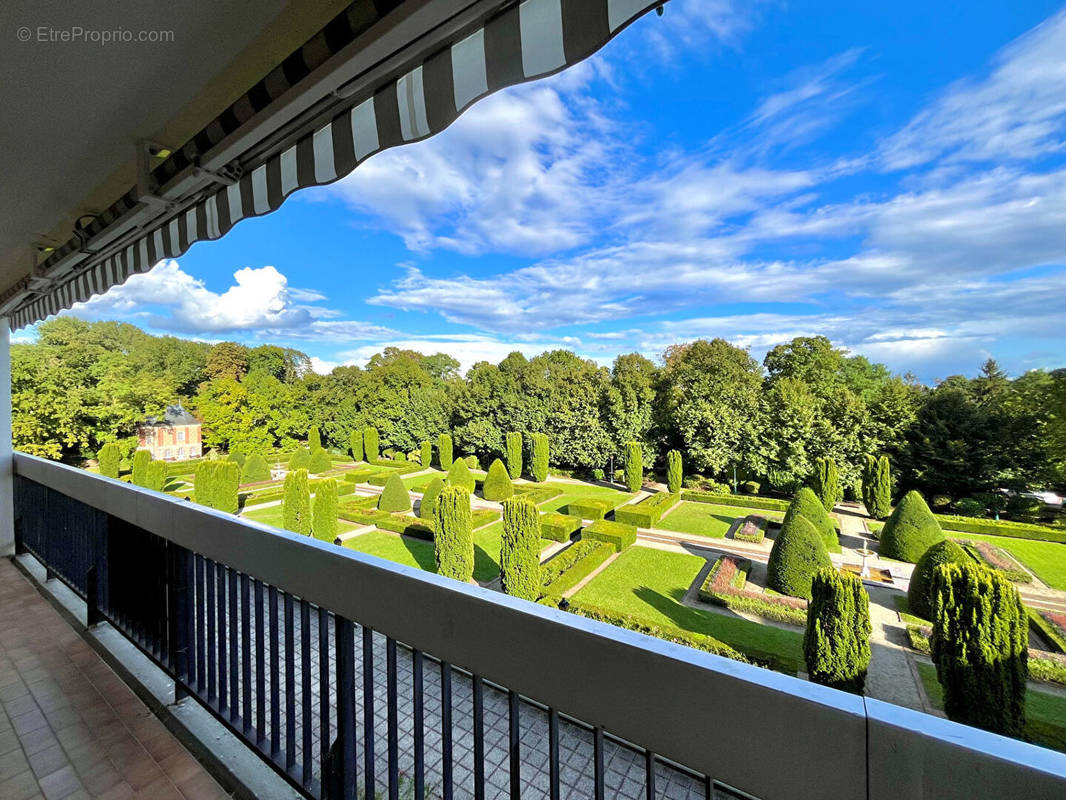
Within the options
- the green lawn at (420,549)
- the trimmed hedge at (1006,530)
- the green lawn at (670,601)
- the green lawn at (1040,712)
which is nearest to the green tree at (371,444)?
the green lawn at (420,549)

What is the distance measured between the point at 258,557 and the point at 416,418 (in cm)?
2285

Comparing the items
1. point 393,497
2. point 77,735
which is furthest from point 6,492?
point 393,497

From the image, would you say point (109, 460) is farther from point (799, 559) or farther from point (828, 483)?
point (828, 483)

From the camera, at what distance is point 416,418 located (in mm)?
23703

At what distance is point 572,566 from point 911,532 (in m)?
6.60

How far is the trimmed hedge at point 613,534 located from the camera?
9.84 meters

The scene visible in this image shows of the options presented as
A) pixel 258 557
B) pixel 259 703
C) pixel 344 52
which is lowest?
pixel 259 703

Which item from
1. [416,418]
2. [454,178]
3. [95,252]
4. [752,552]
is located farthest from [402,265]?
[95,252]

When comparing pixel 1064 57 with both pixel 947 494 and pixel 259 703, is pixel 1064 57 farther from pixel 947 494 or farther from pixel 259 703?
pixel 259 703

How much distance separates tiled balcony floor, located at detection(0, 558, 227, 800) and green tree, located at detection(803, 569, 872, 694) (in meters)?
5.32

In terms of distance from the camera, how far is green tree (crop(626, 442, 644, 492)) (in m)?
16.7

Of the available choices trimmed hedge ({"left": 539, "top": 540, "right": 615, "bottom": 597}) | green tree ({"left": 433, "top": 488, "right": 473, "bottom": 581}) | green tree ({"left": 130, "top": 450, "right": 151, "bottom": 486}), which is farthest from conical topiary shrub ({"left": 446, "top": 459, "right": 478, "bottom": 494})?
green tree ({"left": 130, "top": 450, "right": 151, "bottom": 486})

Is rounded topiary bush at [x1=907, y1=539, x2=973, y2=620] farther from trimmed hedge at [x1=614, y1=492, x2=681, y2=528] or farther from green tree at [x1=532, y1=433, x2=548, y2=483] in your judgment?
green tree at [x1=532, y1=433, x2=548, y2=483]

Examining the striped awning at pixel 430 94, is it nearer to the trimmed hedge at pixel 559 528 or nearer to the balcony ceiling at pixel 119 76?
the balcony ceiling at pixel 119 76
